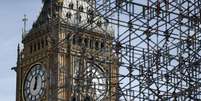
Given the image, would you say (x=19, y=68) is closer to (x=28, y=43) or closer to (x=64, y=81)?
(x=28, y=43)

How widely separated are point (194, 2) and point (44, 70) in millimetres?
25997

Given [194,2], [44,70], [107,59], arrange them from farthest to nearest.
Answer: [44,70], [107,59], [194,2]

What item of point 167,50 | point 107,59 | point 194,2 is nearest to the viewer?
point 194,2

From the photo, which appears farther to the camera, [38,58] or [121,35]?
[38,58]

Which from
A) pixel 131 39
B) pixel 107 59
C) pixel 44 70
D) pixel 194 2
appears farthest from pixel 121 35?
pixel 44 70

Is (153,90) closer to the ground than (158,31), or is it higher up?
closer to the ground

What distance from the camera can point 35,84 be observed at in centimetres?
6144

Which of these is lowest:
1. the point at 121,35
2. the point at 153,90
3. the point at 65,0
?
the point at 153,90

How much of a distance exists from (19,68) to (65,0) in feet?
20.4

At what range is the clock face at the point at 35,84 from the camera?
199 ft

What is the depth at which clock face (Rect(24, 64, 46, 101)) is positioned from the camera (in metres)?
60.5

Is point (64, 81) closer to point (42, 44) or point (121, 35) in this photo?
point (121, 35)

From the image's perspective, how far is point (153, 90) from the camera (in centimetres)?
3756

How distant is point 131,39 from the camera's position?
38.0 metres
